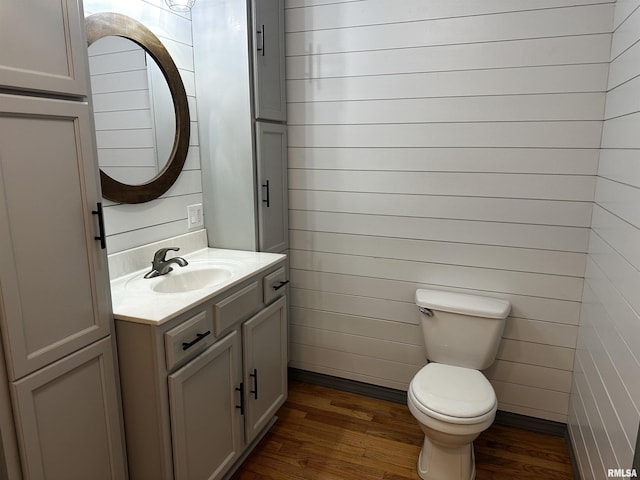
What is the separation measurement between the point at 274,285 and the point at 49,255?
Answer: 110cm

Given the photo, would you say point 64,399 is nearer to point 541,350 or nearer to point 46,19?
point 46,19

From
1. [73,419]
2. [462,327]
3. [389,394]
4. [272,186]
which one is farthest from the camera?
[389,394]

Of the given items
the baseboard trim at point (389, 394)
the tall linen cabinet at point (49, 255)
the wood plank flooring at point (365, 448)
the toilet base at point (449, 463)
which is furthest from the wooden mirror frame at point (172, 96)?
the toilet base at point (449, 463)

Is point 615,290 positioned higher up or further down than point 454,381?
higher up

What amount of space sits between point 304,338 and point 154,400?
1.36 meters

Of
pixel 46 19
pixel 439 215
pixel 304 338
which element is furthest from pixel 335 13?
pixel 304 338

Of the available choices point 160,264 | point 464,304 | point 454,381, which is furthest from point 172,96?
point 454,381

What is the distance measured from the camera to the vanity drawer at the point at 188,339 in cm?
148

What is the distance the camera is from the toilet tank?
2.12m

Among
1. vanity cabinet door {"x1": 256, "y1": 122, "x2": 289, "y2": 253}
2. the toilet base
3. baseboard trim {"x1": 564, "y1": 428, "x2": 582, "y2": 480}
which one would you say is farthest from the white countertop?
baseboard trim {"x1": 564, "y1": 428, "x2": 582, "y2": 480}

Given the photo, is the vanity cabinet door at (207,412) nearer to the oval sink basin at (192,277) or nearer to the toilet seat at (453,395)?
the oval sink basin at (192,277)

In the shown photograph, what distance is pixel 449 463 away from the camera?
6.45ft

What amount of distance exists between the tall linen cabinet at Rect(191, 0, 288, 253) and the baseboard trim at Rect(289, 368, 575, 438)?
3.02ft

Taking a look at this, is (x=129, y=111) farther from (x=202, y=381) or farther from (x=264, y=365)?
(x=264, y=365)
